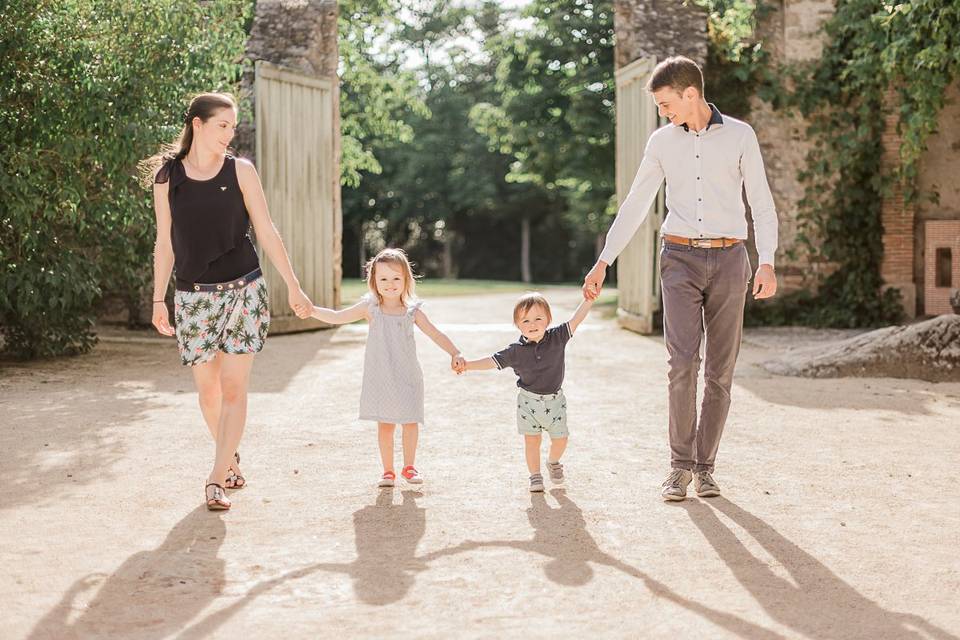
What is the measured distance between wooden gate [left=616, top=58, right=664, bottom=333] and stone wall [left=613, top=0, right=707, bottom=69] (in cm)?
31

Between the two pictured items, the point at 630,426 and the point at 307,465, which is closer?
the point at 307,465

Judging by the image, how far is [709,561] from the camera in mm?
3881

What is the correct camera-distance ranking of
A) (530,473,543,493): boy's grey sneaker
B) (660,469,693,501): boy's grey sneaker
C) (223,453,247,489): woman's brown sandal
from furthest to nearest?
(223,453,247,489): woman's brown sandal < (530,473,543,493): boy's grey sneaker < (660,469,693,501): boy's grey sneaker

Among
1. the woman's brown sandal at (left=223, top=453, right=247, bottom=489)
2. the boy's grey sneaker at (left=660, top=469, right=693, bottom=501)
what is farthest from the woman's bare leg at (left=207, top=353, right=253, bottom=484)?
the boy's grey sneaker at (left=660, top=469, right=693, bottom=501)

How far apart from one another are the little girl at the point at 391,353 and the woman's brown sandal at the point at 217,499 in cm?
71

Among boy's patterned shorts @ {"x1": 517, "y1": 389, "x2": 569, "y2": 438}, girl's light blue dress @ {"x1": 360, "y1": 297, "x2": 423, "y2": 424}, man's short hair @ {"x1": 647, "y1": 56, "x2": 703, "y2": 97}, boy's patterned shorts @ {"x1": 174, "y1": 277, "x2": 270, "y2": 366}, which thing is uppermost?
man's short hair @ {"x1": 647, "y1": 56, "x2": 703, "y2": 97}

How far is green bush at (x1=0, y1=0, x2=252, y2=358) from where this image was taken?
8375 millimetres

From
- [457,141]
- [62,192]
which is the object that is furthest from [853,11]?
[457,141]

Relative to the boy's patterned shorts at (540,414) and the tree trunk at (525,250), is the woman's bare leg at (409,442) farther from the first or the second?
the tree trunk at (525,250)

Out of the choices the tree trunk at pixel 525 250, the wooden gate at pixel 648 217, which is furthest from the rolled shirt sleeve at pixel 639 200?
the tree trunk at pixel 525 250

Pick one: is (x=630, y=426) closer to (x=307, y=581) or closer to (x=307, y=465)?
(x=307, y=465)

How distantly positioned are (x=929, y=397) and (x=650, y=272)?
14.9 ft

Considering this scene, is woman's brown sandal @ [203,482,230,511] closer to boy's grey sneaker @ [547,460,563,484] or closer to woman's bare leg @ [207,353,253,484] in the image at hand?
woman's bare leg @ [207,353,253,484]

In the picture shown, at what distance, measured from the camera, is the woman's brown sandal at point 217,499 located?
4.58m
